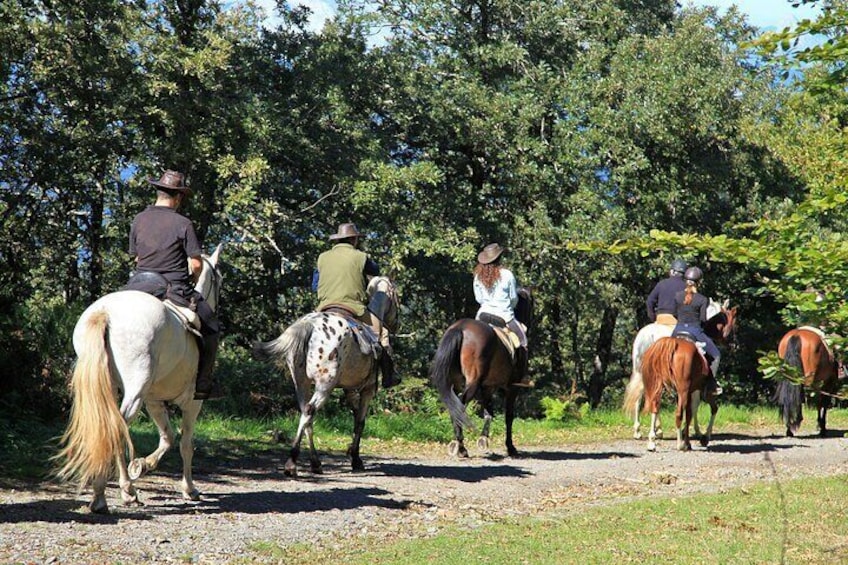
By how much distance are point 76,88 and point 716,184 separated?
51.5 ft

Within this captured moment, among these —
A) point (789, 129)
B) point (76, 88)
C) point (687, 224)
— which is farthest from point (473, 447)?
point (789, 129)

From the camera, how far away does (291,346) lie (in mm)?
12508

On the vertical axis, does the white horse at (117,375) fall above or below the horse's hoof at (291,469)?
above

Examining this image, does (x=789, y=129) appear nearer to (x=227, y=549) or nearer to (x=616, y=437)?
(x=616, y=437)

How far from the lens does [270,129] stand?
1989cm

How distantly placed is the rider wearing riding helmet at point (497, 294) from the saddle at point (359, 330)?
9.52 ft

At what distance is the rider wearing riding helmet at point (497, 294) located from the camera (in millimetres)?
15859

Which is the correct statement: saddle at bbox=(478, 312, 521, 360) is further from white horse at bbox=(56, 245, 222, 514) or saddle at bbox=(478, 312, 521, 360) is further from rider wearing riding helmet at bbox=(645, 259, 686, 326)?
white horse at bbox=(56, 245, 222, 514)

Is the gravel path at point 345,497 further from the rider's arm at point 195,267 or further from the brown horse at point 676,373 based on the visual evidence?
the rider's arm at point 195,267

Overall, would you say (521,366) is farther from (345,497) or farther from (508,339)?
(345,497)

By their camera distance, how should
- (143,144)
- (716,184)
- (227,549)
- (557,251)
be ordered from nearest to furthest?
(227,549) < (143,144) < (557,251) < (716,184)

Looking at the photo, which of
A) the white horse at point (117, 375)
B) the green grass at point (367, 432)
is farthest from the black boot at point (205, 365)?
the green grass at point (367, 432)

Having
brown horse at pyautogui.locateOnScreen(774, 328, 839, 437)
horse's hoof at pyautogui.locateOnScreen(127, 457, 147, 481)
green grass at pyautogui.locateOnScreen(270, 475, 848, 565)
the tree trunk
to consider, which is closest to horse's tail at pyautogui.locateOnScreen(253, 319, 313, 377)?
horse's hoof at pyautogui.locateOnScreen(127, 457, 147, 481)

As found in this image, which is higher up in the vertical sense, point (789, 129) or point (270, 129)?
point (789, 129)
